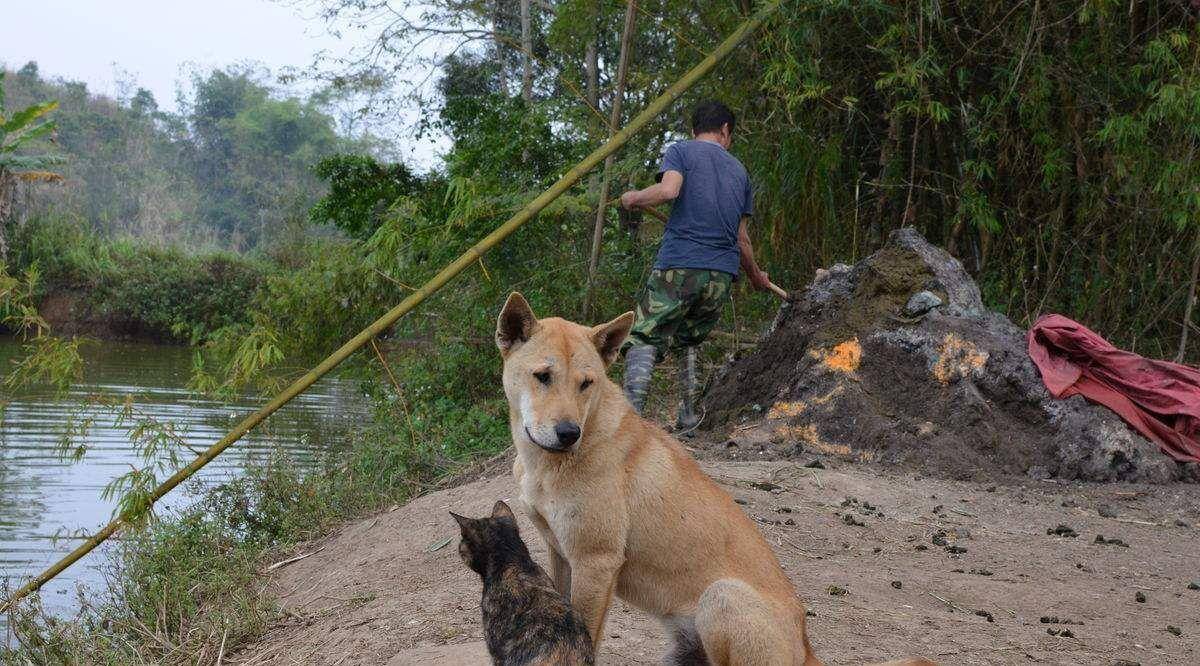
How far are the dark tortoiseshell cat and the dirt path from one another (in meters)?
0.69

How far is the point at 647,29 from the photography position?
9953mm

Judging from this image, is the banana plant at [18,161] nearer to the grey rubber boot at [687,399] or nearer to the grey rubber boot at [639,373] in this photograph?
the grey rubber boot at [687,399]

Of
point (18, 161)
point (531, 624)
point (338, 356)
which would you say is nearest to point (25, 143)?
point (18, 161)

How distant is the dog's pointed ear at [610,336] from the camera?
151 inches

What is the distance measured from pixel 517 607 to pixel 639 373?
3.69 metres

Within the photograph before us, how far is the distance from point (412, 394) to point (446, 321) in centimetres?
83

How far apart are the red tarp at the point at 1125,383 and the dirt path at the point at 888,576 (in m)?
0.55

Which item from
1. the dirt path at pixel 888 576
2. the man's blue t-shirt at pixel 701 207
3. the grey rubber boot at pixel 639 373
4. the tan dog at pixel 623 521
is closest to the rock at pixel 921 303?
the dirt path at pixel 888 576

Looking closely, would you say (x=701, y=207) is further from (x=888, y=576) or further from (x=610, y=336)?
(x=610, y=336)

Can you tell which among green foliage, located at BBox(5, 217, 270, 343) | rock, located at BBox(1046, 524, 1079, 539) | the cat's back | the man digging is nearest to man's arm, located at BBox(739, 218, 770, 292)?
the man digging

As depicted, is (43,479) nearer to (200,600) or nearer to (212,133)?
(200,600)

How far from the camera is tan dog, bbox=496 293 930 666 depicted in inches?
137

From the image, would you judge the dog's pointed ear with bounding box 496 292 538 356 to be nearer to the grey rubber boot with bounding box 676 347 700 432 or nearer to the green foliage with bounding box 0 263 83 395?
the green foliage with bounding box 0 263 83 395

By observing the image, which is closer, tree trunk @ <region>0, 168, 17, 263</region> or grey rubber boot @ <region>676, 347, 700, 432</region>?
grey rubber boot @ <region>676, 347, 700, 432</region>
